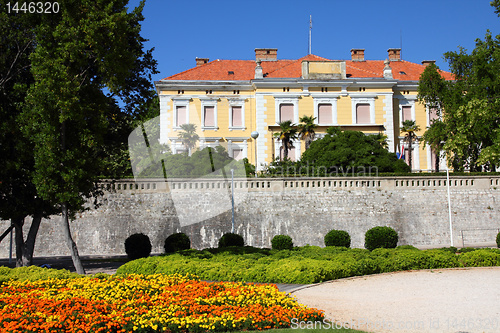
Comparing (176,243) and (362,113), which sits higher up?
(362,113)

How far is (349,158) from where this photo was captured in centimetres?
3088

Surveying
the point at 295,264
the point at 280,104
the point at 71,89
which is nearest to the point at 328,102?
the point at 280,104

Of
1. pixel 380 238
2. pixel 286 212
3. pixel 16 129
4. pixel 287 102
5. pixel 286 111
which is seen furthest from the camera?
pixel 286 111

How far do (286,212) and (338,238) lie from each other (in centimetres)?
350

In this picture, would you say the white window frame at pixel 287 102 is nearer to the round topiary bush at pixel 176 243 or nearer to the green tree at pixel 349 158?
the green tree at pixel 349 158

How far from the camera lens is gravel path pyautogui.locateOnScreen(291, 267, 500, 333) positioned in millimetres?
9109

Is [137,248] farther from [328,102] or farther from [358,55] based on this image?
[358,55]

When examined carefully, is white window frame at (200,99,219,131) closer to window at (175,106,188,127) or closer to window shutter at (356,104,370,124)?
window at (175,106,188,127)

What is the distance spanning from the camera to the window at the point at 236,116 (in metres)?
45.3

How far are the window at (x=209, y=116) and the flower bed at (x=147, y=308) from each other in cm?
3404

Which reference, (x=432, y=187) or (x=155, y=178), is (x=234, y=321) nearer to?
(x=155, y=178)

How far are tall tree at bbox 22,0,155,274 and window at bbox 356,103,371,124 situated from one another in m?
31.5

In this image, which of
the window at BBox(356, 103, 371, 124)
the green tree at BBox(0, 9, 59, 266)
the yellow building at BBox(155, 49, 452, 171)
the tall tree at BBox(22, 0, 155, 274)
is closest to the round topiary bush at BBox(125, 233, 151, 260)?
the green tree at BBox(0, 9, 59, 266)

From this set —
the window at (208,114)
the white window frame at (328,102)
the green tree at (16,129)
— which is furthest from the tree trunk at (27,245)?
the white window frame at (328,102)
